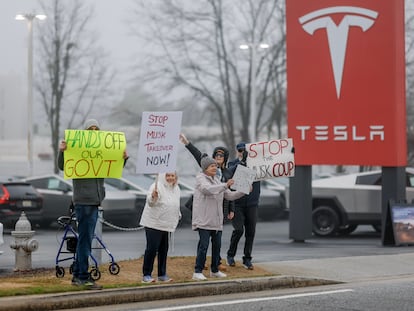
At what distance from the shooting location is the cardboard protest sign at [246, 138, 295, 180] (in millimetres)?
13906

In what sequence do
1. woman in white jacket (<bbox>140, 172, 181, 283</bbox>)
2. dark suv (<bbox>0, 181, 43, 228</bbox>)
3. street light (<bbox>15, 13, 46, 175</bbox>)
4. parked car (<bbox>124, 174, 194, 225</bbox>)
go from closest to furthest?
woman in white jacket (<bbox>140, 172, 181, 283</bbox>) < dark suv (<bbox>0, 181, 43, 228</bbox>) < parked car (<bbox>124, 174, 194, 225</bbox>) < street light (<bbox>15, 13, 46, 175</bbox>)

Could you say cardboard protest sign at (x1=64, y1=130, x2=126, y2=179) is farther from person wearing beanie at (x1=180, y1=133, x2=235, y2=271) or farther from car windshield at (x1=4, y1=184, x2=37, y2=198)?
car windshield at (x1=4, y1=184, x2=37, y2=198)

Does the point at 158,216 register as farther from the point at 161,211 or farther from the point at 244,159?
the point at 244,159

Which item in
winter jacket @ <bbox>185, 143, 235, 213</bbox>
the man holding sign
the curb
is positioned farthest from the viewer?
winter jacket @ <bbox>185, 143, 235, 213</bbox>

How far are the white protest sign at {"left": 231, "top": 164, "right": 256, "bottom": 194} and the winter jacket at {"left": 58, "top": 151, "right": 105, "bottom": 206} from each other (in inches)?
83.5

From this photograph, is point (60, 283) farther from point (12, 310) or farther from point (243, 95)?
point (243, 95)

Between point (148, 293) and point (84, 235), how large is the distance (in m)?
1.02

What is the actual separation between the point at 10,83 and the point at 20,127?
122 inches

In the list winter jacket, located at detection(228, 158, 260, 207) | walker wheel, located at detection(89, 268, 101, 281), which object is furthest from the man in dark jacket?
walker wheel, located at detection(89, 268, 101, 281)

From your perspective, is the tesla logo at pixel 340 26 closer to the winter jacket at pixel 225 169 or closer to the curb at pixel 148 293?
the winter jacket at pixel 225 169

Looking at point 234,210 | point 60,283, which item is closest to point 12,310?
point 60,283

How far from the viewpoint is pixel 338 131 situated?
61.7ft

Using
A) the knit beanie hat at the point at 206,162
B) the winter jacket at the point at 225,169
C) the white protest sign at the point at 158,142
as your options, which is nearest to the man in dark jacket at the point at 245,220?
the winter jacket at the point at 225,169

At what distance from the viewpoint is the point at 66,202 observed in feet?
79.4
